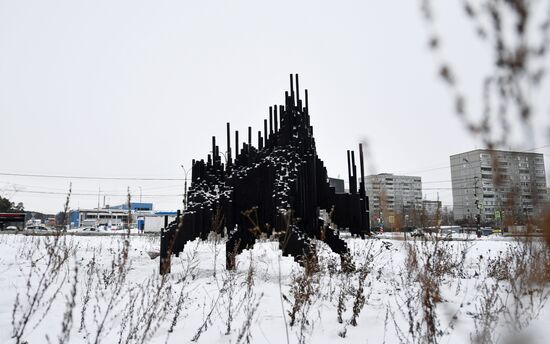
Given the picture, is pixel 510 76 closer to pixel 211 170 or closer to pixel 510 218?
pixel 510 218

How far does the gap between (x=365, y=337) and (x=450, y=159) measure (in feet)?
10.1

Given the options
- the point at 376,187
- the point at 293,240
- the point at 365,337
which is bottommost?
the point at 365,337

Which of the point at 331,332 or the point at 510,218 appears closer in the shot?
the point at 510,218

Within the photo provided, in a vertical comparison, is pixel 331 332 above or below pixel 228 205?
below

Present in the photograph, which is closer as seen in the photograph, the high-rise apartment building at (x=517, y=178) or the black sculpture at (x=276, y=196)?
the high-rise apartment building at (x=517, y=178)

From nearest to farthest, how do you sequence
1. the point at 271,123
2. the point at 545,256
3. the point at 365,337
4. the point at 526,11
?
the point at 526,11, the point at 545,256, the point at 365,337, the point at 271,123

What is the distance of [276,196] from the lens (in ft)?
27.7

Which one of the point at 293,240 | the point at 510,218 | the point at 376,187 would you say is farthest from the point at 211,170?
the point at 510,218

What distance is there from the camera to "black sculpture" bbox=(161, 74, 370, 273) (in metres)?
8.58

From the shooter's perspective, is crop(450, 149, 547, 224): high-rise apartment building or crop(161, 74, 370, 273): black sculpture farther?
crop(161, 74, 370, 273): black sculpture

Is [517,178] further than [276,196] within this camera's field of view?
No

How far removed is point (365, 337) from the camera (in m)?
4.23

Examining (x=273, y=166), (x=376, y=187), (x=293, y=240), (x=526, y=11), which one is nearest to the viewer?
(x=526, y=11)

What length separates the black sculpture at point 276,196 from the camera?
8578 millimetres
